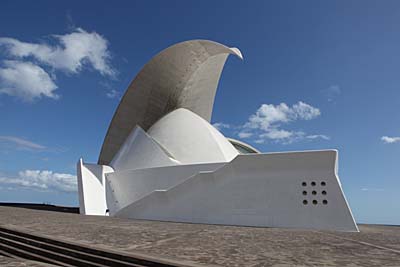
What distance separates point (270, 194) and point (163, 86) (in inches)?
391

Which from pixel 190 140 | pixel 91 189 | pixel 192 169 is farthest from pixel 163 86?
pixel 192 169

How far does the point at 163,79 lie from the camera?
16.7 metres

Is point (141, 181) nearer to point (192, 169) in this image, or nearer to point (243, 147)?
point (192, 169)

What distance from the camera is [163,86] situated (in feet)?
55.1

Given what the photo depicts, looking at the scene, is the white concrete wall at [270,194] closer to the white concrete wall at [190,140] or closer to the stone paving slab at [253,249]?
the stone paving slab at [253,249]

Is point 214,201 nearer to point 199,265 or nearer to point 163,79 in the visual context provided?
point 199,265

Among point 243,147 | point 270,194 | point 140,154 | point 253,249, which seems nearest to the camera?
point 253,249

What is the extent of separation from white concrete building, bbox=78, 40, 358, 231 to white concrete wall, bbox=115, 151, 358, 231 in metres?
0.03

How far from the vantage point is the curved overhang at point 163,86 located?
16.4 meters

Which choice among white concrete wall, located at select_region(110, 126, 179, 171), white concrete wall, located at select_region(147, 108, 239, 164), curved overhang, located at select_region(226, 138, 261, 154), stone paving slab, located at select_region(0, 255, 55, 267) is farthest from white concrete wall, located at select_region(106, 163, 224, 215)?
curved overhang, located at select_region(226, 138, 261, 154)

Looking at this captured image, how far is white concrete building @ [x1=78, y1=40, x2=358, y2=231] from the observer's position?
346 inches

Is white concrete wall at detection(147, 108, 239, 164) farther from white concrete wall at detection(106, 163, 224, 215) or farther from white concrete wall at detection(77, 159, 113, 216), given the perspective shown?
white concrete wall at detection(77, 159, 113, 216)

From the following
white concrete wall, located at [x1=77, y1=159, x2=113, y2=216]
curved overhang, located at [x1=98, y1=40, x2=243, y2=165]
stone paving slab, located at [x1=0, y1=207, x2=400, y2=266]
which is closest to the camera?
stone paving slab, located at [x1=0, y1=207, x2=400, y2=266]

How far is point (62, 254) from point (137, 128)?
1156cm
